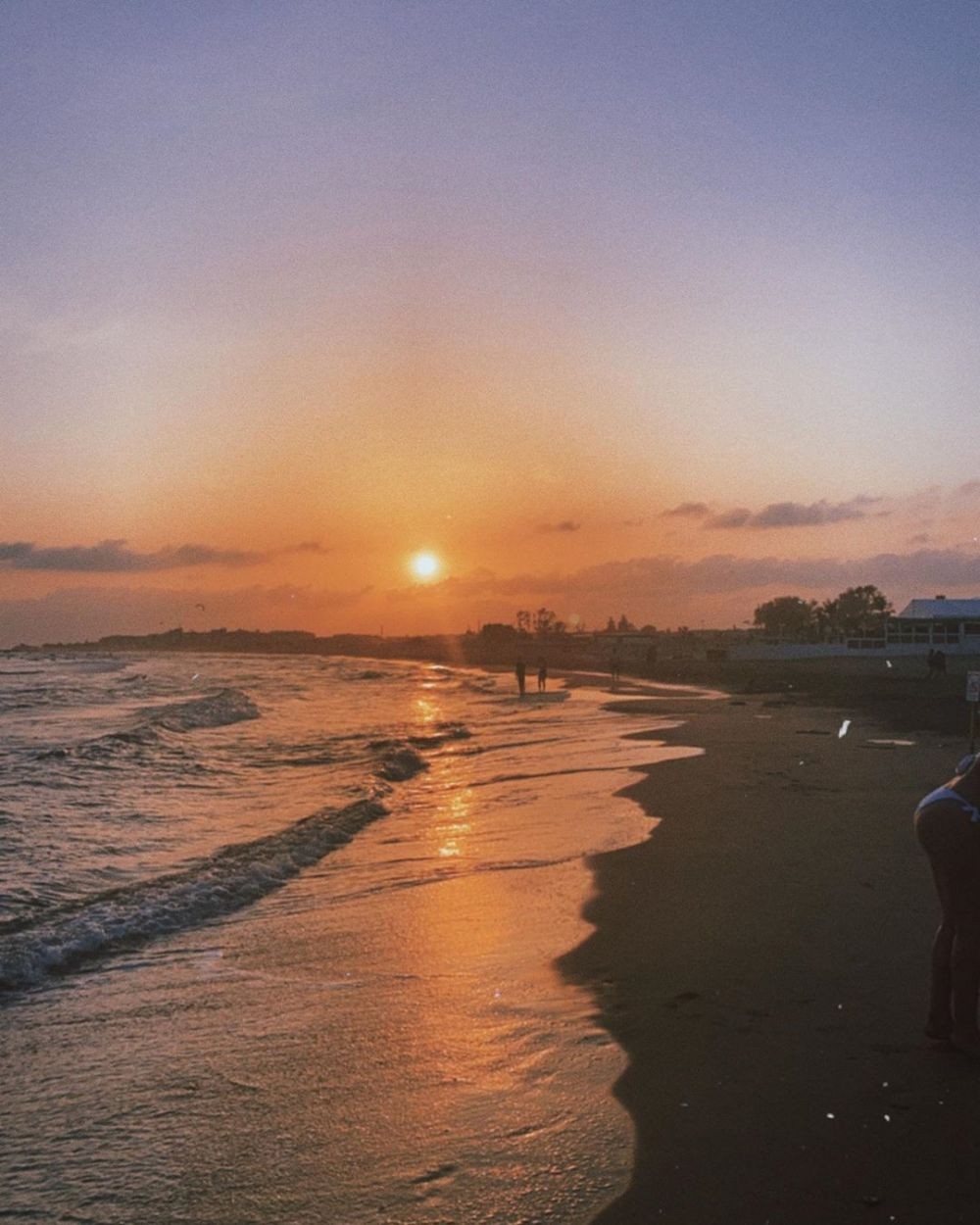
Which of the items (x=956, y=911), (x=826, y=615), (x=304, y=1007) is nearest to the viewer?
(x=956, y=911)

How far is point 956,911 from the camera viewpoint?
5.58 m

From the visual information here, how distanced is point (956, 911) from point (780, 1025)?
1.16 m

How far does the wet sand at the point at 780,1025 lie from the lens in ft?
13.6

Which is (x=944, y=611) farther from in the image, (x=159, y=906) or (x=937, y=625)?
(x=159, y=906)

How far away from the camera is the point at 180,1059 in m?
5.86

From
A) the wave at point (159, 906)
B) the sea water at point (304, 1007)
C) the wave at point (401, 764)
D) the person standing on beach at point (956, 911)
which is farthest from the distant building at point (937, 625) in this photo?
the person standing on beach at point (956, 911)

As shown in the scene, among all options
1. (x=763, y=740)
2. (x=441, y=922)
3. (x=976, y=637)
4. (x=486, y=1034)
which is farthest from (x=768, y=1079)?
(x=976, y=637)

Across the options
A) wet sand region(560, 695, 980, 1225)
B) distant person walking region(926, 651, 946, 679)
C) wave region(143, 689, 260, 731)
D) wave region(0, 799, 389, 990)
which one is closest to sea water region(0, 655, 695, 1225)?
wave region(0, 799, 389, 990)

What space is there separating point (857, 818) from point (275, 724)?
2417cm

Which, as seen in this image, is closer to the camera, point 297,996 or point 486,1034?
point 486,1034

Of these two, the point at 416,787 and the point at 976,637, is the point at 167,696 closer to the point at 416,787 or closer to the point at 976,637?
the point at 416,787

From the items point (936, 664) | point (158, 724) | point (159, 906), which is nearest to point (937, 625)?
point (936, 664)

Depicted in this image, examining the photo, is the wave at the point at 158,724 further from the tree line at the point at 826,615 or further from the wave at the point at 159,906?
the tree line at the point at 826,615

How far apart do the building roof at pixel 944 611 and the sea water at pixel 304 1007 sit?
76.8m
